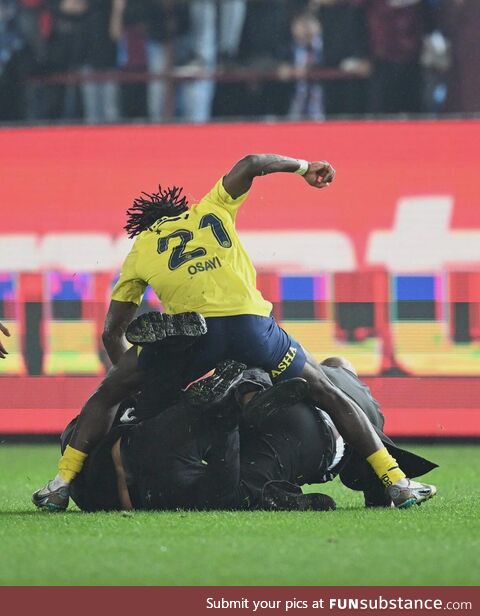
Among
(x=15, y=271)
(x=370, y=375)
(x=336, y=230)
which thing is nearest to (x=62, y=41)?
(x=15, y=271)

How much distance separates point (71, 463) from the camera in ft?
24.0

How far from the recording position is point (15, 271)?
1177 cm

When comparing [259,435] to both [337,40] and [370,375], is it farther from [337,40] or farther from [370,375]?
[337,40]

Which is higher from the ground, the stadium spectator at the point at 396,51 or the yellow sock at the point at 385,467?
the stadium spectator at the point at 396,51

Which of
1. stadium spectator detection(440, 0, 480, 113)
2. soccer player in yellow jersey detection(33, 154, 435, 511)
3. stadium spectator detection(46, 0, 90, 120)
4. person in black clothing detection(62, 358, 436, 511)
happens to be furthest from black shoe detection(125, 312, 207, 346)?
stadium spectator detection(46, 0, 90, 120)

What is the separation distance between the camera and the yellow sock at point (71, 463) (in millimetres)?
7320

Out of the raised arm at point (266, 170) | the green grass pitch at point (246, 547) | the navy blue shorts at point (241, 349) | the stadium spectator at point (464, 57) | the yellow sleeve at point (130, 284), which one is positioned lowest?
the green grass pitch at point (246, 547)

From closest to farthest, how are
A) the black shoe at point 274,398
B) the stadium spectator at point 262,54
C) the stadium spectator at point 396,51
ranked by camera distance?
the black shoe at point 274,398 < the stadium spectator at point 396,51 < the stadium spectator at point 262,54

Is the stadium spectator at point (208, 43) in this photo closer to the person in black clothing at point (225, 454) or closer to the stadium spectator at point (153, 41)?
the stadium spectator at point (153, 41)

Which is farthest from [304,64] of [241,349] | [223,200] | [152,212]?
[241,349]

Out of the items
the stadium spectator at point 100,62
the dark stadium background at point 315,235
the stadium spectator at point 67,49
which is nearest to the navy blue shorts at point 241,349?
the dark stadium background at point 315,235

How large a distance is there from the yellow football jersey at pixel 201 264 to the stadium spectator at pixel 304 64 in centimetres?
529

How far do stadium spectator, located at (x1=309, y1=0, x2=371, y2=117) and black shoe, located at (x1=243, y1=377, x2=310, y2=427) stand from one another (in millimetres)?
5953

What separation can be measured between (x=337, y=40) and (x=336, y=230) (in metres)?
2.03
